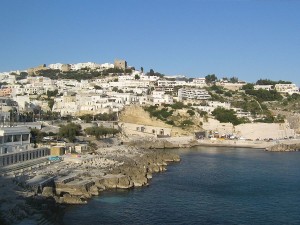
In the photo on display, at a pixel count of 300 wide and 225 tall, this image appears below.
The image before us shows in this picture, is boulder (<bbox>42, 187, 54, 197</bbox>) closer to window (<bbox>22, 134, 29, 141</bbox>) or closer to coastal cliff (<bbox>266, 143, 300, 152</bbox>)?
window (<bbox>22, 134, 29, 141</bbox>)

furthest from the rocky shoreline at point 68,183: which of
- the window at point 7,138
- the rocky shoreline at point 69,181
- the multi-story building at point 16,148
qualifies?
the window at point 7,138

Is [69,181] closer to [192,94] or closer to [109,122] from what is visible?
[109,122]

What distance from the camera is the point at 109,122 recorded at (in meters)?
40.8

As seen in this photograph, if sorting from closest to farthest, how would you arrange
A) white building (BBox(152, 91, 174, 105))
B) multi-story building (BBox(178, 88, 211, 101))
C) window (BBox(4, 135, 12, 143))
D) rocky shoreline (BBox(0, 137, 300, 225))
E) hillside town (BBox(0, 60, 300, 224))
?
rocky shoreline (BBox(0, 137, 300, 225)) → hillside town (BBox(0, 60, 300, 224)) → window (BBox(4, 135, 12, 143)) → white building (BBox(152, 91, 174, 105)) → multi-story building (BBox(178, 88, 211, 101))

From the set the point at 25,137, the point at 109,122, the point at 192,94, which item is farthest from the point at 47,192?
the point at 192,94

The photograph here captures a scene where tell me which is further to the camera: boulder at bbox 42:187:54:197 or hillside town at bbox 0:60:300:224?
hillside town at bbox 0:60:300:224

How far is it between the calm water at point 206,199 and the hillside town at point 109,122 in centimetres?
118

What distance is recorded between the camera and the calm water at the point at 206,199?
49.7ft

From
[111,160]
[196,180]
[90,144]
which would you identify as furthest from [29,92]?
[196,180]

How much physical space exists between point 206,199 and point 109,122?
77.5 feet

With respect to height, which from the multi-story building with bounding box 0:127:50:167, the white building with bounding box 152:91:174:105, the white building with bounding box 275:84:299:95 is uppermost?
the white building with bounding box 275:84:299:95

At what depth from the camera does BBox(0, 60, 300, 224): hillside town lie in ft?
64.3

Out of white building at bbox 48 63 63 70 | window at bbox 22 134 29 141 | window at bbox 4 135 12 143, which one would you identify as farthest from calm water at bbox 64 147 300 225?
white building at bbox 48 63 63 70

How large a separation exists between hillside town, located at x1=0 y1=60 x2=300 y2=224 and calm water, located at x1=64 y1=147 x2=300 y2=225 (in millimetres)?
1179
